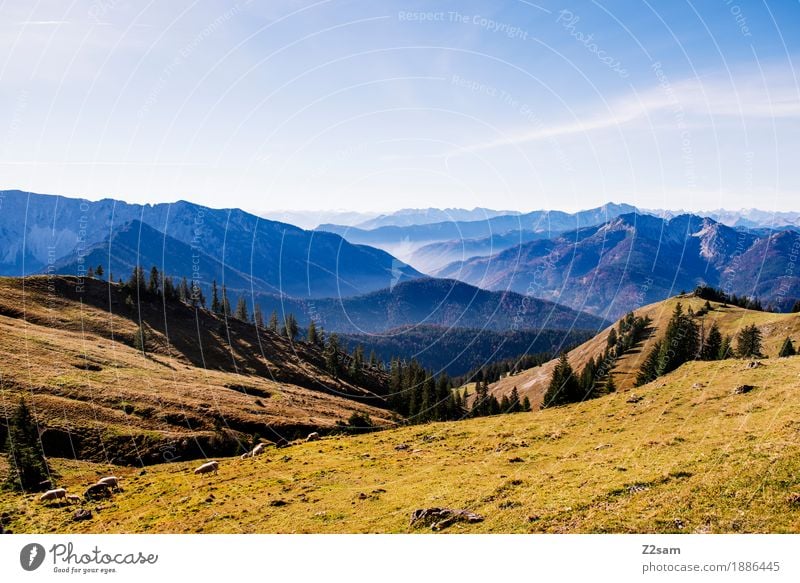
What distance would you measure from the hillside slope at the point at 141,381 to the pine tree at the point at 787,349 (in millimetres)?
99364

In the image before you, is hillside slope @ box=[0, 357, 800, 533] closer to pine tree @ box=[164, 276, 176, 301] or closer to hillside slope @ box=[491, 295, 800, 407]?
hillside slope @ box=[491, 295, 800, 407]

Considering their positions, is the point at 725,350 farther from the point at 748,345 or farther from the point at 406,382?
the point at 406,382

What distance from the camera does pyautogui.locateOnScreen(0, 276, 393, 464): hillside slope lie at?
6325 cm

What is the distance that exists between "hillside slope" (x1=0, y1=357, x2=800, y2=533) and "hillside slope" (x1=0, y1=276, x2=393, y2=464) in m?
8.22

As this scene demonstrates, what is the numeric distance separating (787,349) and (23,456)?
495 feet

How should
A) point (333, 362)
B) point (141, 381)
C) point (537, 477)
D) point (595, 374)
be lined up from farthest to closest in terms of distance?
point (333, 362) → point (595, 374) → point (141, 381) → point (537, 477)

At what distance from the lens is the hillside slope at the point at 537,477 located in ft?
72.7

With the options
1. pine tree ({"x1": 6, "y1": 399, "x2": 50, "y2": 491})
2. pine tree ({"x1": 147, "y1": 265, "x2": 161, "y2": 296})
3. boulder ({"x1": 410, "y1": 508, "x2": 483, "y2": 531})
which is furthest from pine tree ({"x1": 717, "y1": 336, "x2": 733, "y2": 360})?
pine tree ({"x1": 147, "y1": 265, "x2": 161, "y2": 296})

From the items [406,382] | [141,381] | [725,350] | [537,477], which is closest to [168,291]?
[141,381]

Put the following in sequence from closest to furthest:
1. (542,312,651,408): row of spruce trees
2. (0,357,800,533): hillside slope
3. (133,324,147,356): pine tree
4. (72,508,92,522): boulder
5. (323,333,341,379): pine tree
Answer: (0,357,800,533): hillside slope → (72,508,92,522): boulder → (542,312,651,408): row of spruce trees → (133,324,147,356): pine tree → (323,333,341,379): pine tree

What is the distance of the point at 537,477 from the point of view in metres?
30.7

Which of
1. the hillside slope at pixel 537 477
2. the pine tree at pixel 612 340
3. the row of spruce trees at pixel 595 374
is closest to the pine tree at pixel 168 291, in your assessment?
the hillside slope at pixel 537 477

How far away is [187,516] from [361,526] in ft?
48.5

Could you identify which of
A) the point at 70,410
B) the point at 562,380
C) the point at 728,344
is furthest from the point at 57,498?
the point at 728,344
